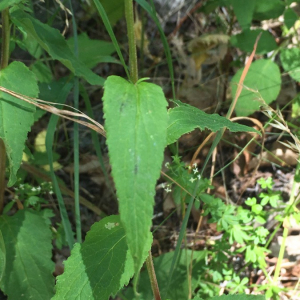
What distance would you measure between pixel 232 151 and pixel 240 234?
0.85m

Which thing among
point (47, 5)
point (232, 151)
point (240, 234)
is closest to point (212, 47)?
point (232, 151)

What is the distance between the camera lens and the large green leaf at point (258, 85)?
2.32 m

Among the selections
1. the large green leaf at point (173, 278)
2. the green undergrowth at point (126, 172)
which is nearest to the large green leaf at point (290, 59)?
the green undergrowth at point (126, 172)

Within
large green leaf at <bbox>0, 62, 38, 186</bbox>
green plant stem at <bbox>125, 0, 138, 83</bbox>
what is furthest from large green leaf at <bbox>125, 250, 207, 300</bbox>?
green plant stem at <bbox>125, 0, 138, 83</bbox>

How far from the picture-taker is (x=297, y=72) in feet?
7.32

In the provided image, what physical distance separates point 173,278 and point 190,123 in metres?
1.13

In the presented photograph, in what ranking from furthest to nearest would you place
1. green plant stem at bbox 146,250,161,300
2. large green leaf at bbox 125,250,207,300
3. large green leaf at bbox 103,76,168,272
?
large green leaf at bbox 125,250,207,300, green plant stem at bbox 146,250,161,300, large green leaf at bbox 103,76,168,272

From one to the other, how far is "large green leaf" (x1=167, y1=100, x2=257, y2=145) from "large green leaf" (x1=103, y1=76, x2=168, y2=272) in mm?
198

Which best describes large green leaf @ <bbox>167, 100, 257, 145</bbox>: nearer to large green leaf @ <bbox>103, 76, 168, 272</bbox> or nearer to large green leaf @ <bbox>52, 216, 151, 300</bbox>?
large green leaf @ <bbox>103, 76, 168, 272</bbox>

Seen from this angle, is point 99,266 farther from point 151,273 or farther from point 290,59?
point 290,59

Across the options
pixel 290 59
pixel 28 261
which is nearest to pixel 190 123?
pixel 28 261

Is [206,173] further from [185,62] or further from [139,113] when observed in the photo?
[139,113]

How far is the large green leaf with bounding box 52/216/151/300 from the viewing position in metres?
1.40

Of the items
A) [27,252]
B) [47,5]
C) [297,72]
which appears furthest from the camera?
[47,5]
